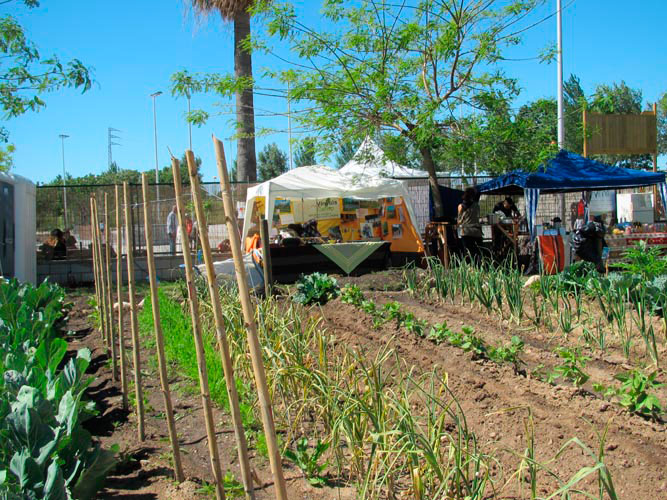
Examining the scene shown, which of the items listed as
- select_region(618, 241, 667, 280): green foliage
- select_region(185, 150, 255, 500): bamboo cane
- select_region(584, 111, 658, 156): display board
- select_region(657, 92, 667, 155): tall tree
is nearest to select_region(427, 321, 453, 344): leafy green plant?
select_region(618, 241, 667, 280): green foliage

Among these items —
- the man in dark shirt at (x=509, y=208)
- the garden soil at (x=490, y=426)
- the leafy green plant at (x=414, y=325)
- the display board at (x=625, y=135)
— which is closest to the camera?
the garden soil at (x=490, y=426)

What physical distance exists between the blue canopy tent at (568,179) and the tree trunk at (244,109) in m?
5.87

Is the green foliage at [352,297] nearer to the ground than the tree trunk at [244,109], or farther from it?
nearer to the ground

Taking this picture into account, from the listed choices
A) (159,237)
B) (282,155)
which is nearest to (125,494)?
(159,237)

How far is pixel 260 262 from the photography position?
9.79 metres

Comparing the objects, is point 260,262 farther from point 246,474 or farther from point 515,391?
point 246,474

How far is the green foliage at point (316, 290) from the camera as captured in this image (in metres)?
7.92

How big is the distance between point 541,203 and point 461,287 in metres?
10.0

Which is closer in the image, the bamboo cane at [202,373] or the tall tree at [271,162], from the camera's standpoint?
the bamboo cane at [202,373]

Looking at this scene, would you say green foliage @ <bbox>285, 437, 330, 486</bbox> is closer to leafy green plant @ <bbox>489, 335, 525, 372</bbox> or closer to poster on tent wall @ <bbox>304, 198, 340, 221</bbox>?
leafy green plant @ <bbox>489, 335, 525, 372</bbox>

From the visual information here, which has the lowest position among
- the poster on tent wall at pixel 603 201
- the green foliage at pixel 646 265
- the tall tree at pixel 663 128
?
the green foliage at pixel 646 265

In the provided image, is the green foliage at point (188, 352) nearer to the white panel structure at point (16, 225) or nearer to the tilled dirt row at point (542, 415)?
the tilled dirt row at point (542, 415)

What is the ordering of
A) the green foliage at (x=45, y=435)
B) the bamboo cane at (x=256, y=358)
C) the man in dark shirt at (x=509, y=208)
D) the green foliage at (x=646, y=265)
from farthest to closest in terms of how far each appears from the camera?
the man in dark shirt at (x=509, y=208)
the green foliage at (x=646, y=265)
the green foliage at (x=45, y=435)
the bamboo cane at (x=256, y=358)

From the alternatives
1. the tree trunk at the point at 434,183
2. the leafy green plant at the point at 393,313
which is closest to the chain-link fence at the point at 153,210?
the tree trunk at the point at 434,183
